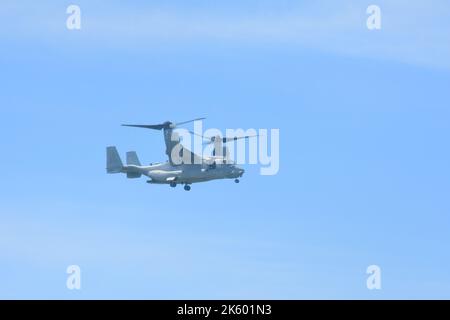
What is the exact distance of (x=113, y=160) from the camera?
650 feet

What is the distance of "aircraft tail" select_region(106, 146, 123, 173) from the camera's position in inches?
7785

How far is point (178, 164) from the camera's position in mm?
199875

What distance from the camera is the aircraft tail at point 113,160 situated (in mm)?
197750
